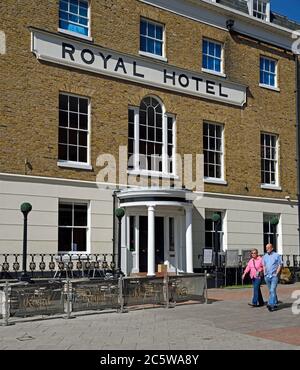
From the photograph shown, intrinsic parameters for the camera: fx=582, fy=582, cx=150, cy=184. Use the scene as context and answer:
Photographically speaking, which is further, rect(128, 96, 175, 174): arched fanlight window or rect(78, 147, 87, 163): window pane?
rect(128, 96, 175, 174): arched fanlight window

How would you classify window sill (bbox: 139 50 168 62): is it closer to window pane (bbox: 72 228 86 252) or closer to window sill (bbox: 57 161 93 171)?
window sill (bbox: 57 161 93 171)

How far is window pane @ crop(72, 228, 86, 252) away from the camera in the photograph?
64.5ft

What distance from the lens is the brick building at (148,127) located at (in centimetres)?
1875

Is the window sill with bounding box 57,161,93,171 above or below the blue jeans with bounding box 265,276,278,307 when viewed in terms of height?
above

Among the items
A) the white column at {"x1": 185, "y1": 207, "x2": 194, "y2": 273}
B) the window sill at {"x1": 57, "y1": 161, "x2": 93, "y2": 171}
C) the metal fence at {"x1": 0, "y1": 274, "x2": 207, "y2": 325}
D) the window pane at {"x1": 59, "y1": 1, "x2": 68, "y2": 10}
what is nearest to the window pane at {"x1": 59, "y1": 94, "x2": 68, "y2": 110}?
the window sill at {"x1": 57, "y1": 161, "x2": 93, "y2": 171}

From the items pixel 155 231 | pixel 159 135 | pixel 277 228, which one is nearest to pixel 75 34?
pixel 159 135

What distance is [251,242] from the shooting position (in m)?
25.2

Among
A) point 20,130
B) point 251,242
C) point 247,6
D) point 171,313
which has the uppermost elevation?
point 247,6

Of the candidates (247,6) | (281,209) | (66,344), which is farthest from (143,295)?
(247,6)

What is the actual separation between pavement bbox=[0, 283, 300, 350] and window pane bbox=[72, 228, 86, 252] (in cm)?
514

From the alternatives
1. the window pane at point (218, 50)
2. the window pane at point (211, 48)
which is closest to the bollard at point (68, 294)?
the window pane at point (211, 48)
